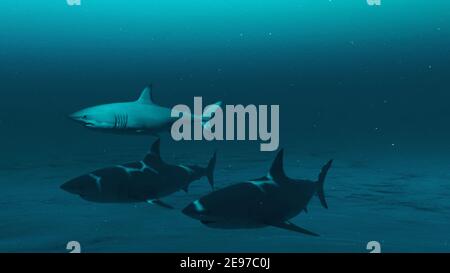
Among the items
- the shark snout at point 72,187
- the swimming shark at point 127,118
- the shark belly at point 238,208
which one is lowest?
Result: the shark belly at point 238,208

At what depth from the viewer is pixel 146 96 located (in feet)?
27.7

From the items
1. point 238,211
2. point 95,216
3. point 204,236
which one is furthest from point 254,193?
point 95,216

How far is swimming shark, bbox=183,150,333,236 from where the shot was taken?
506 centimetres

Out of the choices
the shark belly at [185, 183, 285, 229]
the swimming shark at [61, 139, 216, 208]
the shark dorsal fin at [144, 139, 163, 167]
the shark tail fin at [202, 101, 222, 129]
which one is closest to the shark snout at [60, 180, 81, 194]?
the swimming shark at [61, 139, 216, 208]

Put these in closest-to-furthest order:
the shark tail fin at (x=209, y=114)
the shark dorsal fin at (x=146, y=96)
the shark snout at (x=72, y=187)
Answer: the shark snout at (x=72, y=187), the shark dorsal fin at (x=146, y=96), the shark tail fin at (x=209, y=114)

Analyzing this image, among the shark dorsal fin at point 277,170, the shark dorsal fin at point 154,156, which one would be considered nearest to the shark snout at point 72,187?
the shark dorsal fin at point 154,156

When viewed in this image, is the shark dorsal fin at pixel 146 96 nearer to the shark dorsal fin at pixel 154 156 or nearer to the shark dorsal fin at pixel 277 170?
the shark dorsal fin at pixel 154 156

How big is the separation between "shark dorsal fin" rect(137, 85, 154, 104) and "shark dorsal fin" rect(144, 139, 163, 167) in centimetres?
155

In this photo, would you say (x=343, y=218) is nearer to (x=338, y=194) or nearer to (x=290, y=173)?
(x=338, y=194)

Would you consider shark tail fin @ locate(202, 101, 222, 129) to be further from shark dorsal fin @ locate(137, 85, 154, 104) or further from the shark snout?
the shark snout

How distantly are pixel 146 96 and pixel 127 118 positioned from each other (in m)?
0.80

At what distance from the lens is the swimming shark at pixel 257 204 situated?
5059mm

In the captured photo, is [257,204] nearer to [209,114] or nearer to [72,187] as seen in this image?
[72,187]

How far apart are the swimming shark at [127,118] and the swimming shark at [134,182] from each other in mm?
1054
